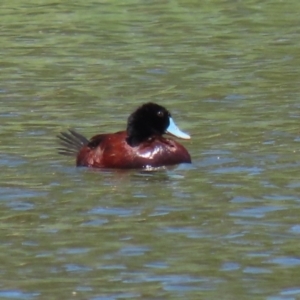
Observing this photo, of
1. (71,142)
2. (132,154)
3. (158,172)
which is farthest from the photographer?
(71,142)

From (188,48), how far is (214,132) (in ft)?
19.9

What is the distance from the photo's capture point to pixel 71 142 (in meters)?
11.6

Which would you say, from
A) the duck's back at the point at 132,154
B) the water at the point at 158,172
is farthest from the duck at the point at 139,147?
the water at the point at 158,172

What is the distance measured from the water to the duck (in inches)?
7.2

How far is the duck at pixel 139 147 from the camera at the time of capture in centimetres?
1102

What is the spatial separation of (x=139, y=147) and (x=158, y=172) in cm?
36

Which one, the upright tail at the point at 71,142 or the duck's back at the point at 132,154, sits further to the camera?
the upright tail at the point at 71,142

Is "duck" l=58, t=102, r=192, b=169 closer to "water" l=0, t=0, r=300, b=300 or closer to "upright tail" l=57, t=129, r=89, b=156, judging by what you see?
"upright tail" l=57, t=129, r=89, b=156

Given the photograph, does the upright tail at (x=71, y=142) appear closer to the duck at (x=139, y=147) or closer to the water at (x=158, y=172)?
the duck at (x=139, y=147)

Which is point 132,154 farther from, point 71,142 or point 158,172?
point 71,142

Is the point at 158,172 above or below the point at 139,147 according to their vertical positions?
below

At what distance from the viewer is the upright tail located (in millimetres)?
11555

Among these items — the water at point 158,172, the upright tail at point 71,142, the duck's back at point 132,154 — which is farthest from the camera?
the upright tail at point 71,142

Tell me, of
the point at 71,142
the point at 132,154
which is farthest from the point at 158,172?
the point at 71,142
